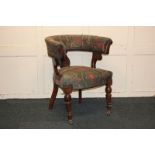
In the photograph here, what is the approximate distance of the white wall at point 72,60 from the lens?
11.4ft

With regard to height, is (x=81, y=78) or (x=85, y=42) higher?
(x=85, y=42)

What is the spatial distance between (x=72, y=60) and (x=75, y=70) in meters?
0.68

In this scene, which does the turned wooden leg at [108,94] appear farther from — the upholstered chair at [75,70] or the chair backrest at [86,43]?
the chair backrest at [86,43]

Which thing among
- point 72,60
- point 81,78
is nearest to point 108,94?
point 81,78

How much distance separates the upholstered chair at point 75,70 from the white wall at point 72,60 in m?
0.32

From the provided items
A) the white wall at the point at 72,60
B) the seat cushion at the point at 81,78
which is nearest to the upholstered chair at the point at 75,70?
the seat cushion at the point at 81,78

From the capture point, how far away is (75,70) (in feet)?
9.66

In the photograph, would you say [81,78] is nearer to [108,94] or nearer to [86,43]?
[108,94]

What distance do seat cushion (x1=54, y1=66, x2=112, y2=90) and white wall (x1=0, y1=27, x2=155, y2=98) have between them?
67cm

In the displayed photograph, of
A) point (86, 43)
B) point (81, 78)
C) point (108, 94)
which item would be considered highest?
point (86, 43)

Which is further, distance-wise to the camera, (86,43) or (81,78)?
(86,43)

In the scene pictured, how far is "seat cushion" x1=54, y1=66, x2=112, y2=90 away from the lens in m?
2.80
